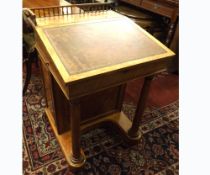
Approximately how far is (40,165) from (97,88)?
0.81 meters

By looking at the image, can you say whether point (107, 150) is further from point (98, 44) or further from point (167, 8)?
point (167, 8)

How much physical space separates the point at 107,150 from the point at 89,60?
0.85 m

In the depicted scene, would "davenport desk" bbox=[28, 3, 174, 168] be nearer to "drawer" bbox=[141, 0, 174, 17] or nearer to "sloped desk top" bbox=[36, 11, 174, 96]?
"sloped desk top" bbox=[36, 11, 174, 96]

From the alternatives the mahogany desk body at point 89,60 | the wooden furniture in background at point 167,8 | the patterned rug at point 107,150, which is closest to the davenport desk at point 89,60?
the mahogany desk body at point 89,60

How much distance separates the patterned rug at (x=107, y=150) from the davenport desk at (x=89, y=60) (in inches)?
4.5

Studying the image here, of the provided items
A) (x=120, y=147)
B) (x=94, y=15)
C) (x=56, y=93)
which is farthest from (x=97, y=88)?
(x=120, y=147)

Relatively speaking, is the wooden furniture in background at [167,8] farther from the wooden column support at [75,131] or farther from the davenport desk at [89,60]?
the wooden column support at [75,131]

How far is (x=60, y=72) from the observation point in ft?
2.44

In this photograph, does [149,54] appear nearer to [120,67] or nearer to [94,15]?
[120,67]

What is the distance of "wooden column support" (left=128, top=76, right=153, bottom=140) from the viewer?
1.08 metres

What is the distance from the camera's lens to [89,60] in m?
0.82

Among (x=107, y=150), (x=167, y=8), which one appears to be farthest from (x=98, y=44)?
(x=167, y=8)

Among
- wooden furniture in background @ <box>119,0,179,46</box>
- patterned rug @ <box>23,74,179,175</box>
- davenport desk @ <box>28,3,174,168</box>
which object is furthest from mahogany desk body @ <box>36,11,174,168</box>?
wooden furniture in background @ <box>119,0,179,46</box>

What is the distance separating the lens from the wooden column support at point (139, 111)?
1083 millimetres
